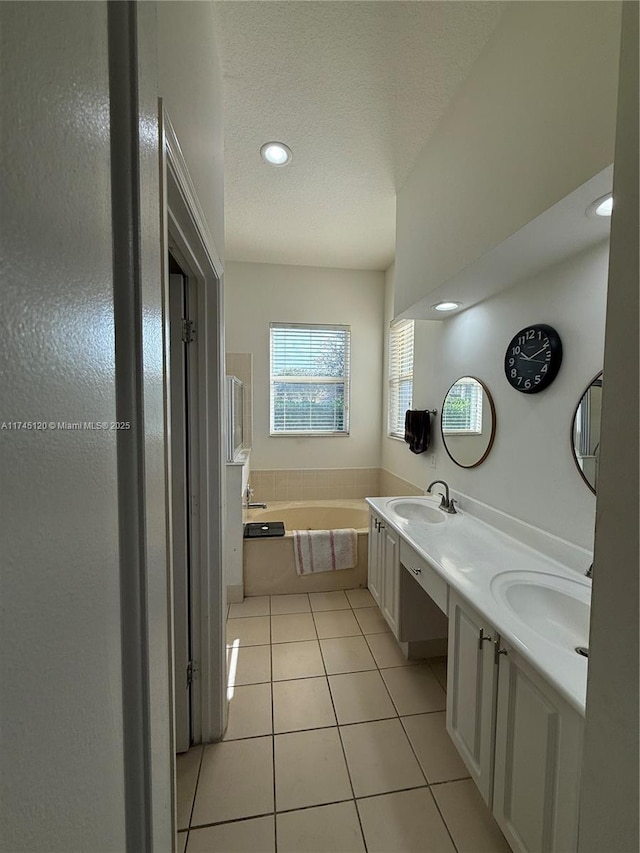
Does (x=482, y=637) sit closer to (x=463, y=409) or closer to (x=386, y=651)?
(x=386, y=651)

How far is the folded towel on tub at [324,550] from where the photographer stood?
9.60ft

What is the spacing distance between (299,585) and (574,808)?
2.24m

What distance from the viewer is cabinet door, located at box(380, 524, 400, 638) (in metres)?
2.11

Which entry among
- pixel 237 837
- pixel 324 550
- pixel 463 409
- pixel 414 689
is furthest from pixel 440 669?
pixel 463 409

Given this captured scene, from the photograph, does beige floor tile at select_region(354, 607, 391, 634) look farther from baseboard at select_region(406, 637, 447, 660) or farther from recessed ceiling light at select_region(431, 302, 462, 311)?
recessed ceiling light at select_region(431, 302, 462, 311)

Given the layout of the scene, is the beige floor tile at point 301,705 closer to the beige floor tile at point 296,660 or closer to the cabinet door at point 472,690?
the beige floor tile at point 296,660

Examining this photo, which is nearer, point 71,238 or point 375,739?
point 71,238

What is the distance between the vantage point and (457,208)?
1.66 meters

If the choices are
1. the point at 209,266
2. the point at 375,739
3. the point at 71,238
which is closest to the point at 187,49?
the point at 209,266

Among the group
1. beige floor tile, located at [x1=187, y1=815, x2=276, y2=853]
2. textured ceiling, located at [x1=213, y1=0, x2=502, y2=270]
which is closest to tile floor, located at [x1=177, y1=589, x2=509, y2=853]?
beige floor tile, located at [x1=187, y1=815, x2=276, y2=853]

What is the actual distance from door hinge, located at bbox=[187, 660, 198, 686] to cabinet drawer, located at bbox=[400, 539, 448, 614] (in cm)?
110

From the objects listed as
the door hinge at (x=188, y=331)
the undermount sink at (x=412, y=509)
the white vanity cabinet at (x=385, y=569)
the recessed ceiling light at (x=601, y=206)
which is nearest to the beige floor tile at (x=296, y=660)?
the white vanity cabinet at (x=385, y=569)

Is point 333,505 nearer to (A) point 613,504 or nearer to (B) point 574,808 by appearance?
(B) point 574,808

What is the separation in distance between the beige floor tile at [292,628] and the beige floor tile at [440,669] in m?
0.76
